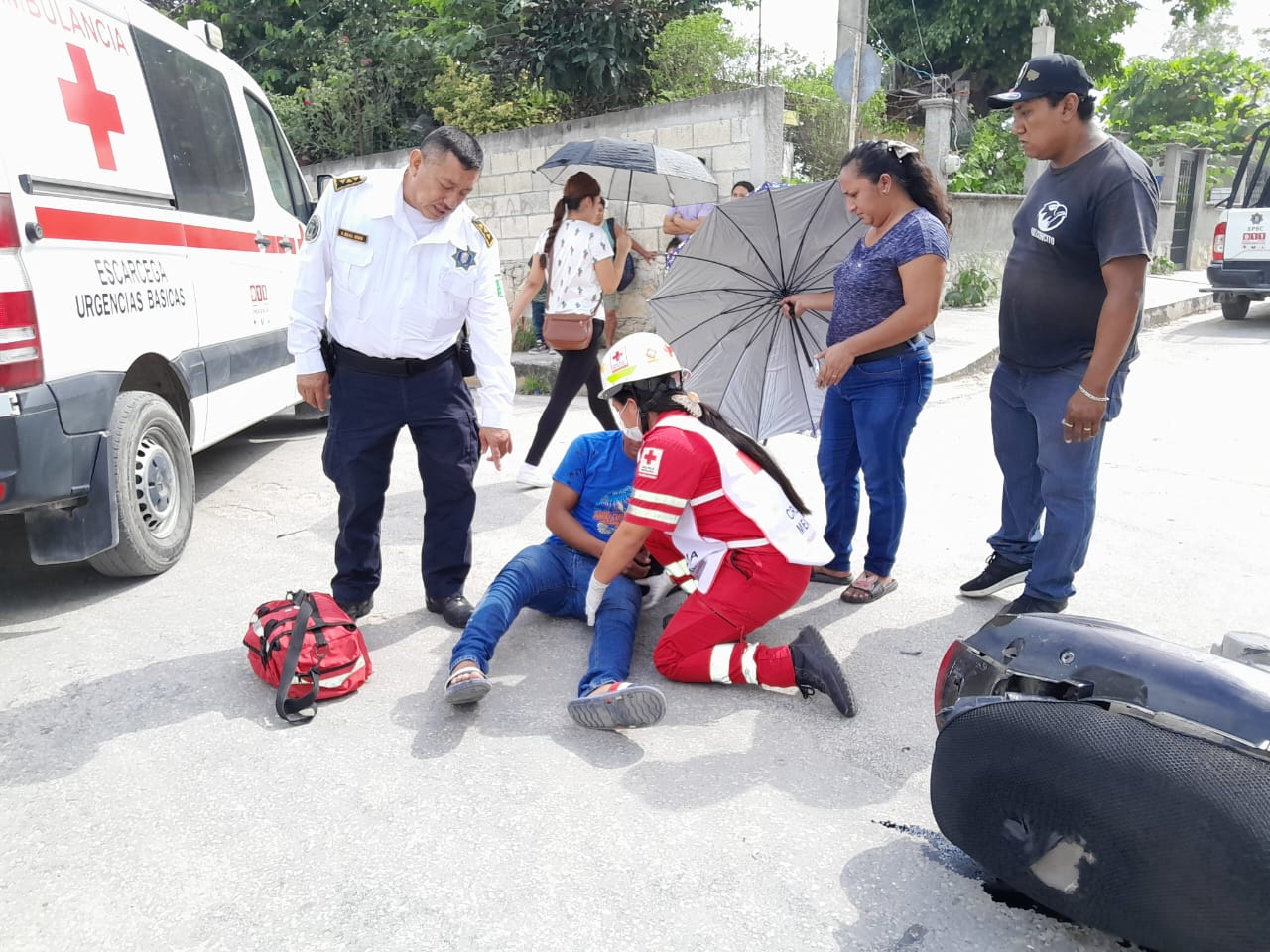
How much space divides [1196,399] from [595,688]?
23.1 ft

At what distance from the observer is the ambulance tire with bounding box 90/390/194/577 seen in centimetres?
416

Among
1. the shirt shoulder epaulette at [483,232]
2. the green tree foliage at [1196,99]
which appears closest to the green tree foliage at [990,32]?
the green tree foliage at [1196,99]

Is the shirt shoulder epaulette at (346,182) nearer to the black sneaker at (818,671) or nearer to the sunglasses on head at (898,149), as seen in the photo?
the sunglasses on head at (898,149)

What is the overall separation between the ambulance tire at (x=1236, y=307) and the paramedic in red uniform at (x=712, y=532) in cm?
1244

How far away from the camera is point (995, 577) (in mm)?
4199

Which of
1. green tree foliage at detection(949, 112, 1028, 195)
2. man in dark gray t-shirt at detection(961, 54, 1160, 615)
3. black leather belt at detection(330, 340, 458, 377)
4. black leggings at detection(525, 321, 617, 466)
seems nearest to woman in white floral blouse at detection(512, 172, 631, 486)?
black leggings at detection(525, 321, 617, 466)

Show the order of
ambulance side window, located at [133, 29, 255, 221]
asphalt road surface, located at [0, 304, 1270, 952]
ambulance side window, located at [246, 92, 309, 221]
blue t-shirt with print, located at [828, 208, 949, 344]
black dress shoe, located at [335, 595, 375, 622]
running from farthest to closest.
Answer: ambulance side window, located at [246, 92, 309, 221] → ambulance side window, located at [133, 29, 255, 221] → black dress shoe, located at [335, 595, 375, 622] → blue t-shirt with print, located at [828, 208, 949, 344] → asphalt road surface, located at [0, 304, 1270, 952]

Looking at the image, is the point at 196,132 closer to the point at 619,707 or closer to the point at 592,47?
the point at 619,707

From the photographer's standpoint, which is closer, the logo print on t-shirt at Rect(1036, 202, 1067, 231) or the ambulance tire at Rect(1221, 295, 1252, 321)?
the logo print on t-shirt at Rect(1036, 202, 1067, 231)

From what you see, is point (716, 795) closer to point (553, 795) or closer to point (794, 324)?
point (553, 795)

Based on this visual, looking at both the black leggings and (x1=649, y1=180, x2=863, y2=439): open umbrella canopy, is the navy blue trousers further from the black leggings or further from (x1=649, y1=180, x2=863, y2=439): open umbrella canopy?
the black leggings

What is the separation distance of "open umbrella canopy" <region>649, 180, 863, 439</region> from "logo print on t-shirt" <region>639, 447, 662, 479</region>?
1386mm

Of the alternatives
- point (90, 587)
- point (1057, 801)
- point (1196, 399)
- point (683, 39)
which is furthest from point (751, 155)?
point (1057, 801)

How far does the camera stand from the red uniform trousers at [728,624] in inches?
134
